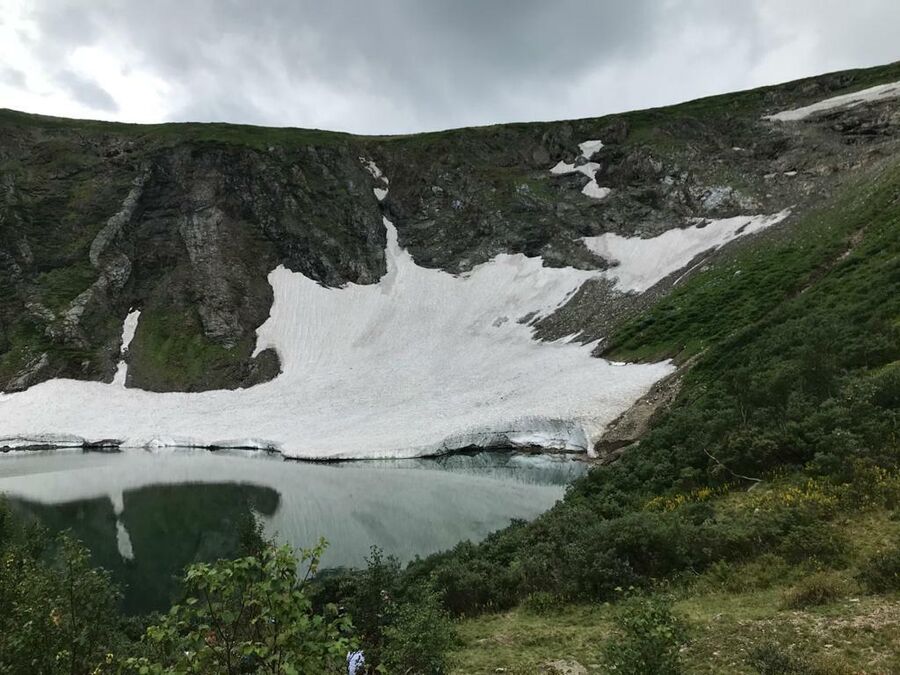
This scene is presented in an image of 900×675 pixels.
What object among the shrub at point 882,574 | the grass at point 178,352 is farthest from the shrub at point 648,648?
the grass at point 178,352

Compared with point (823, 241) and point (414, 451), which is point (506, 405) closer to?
point (414, 451)

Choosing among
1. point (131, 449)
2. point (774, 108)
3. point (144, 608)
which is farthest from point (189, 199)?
point (774, 108)

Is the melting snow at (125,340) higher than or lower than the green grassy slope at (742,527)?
higher

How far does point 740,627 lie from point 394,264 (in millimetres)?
76880

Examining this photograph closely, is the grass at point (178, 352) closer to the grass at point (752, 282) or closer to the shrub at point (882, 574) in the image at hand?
the grass at point (752, 282)

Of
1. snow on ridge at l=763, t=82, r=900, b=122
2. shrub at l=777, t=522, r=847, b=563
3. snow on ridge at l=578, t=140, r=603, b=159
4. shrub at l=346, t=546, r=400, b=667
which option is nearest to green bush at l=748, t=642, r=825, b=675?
shrub at l=777, t=522, r=847, b=563

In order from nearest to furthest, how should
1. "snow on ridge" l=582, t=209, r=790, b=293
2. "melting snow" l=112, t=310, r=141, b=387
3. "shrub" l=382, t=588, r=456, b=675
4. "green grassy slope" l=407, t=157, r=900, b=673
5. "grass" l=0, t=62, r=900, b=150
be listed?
"shrub" l=382, t=588, r=456, b=675 → "green grassy slope" l=407, t=157, r=900, b=673 → "snow on ridge" l=582, t=209, r=790, b=293 → "melting snow" l=112, t=310, r=141, b=387 → "grass" l=0, t=62, r=900, b=150

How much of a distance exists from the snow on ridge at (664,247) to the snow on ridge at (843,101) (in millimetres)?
26956

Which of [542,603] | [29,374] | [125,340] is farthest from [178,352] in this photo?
[542,603]

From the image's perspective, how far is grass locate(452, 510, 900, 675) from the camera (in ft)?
23.2

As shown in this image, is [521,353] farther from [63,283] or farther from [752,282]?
[63,283]

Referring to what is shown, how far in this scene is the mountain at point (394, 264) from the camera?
47.9 meters

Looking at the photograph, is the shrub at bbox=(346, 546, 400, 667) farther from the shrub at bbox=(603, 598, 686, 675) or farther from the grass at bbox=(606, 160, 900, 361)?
the grass at bbox=(606, 160, 900, 361)

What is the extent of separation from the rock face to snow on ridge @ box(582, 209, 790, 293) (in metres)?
2.34
